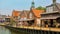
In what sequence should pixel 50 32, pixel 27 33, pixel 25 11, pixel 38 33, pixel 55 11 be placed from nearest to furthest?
pixel 50 32, pixel 38 33, pixel 27 33, pixel 55 11, pixel 25 11

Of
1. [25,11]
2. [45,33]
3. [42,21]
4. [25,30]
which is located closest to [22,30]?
[25,30]

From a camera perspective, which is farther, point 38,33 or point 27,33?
point 27,33

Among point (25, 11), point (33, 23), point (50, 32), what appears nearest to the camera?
point (50, 32)

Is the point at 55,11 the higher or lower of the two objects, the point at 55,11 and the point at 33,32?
the higher

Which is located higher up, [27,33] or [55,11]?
[55,11]

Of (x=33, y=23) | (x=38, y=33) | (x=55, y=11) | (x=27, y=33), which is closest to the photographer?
(x=38, y=33)

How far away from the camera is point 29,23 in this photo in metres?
97.8

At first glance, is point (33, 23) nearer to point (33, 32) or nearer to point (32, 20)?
point (32, 20)

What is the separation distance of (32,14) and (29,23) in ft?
15.1

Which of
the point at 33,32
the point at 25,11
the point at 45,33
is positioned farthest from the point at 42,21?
the point at 25,11

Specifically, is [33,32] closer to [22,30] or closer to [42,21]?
[22,30]

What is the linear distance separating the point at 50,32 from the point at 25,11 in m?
74.2

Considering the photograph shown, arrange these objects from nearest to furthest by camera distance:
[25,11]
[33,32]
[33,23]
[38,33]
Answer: [38,33] → [33,32] → [33,23] → [25,11]

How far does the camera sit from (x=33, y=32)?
6328 centimetres
